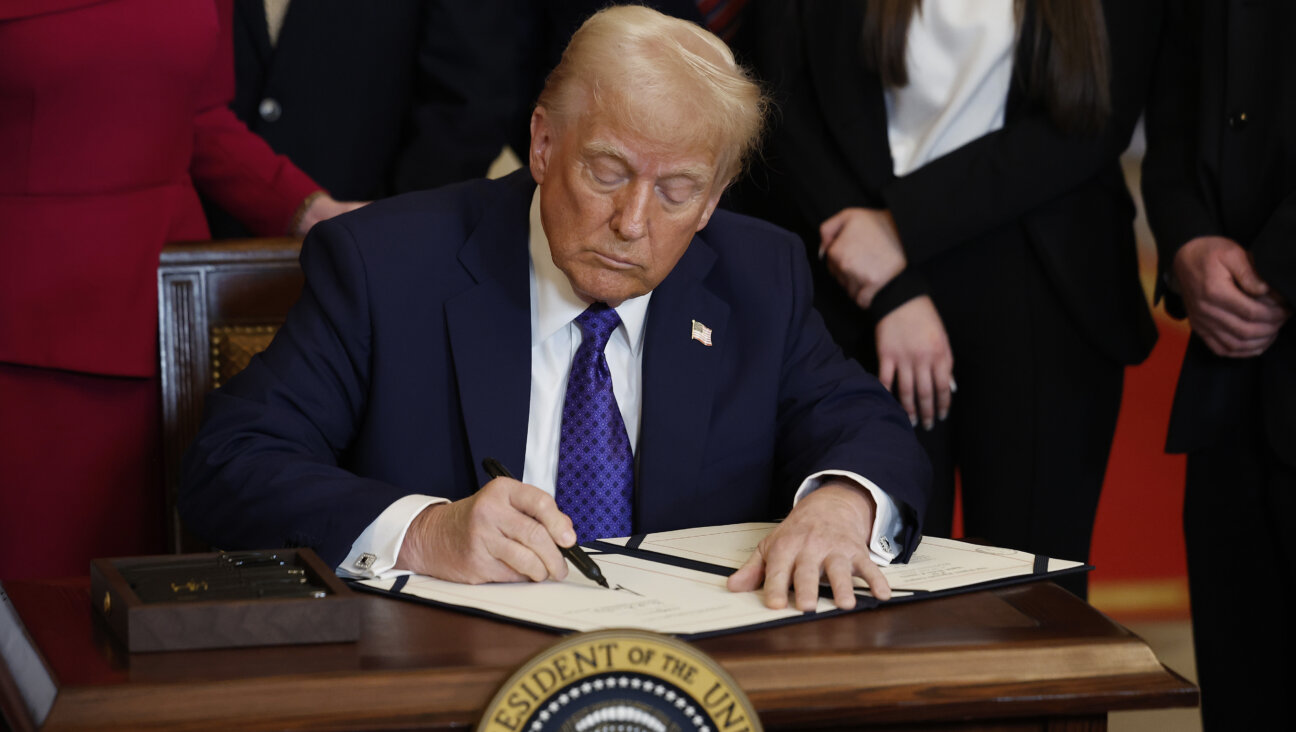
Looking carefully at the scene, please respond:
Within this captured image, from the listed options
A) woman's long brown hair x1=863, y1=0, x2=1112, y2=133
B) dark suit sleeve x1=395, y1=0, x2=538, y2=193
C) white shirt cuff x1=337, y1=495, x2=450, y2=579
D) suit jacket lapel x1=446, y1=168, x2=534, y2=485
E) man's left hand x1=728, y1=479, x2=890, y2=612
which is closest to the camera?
man's left hand x1=728, y1=479, x2=890, y2=612

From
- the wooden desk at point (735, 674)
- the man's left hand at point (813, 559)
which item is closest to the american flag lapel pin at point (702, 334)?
the man's left hand at point (813, 559)

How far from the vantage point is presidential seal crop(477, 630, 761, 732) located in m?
1.04

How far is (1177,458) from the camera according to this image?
4.17m

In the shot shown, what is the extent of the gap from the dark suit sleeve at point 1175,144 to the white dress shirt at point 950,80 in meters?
0.30

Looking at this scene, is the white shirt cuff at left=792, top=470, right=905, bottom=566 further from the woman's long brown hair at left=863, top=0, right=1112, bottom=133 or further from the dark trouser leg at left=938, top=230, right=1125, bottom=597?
the woman's long brown hair at left=863, top=0, right=1112, bottom=133

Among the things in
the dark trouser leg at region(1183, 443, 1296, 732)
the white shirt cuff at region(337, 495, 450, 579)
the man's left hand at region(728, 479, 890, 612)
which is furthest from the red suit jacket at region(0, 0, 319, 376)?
the dark trouser leg at region(1183, 443, 1296, 732)

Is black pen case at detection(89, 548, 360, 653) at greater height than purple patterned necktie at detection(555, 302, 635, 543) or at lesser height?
lesser

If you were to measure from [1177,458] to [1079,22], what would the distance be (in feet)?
7.14

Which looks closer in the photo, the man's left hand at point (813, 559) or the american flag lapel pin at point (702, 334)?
the man's left hand at point (813, 559)

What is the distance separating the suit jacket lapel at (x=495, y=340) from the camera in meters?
1.82

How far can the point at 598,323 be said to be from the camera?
1.89 m

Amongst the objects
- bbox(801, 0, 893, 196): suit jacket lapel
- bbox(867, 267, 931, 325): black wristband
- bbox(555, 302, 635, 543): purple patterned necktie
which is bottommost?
bbox(555, 302, 635, 543): purple patterned necktie

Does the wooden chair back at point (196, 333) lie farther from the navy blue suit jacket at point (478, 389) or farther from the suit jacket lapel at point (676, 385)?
the suit jacket lapel at point (676, 385)

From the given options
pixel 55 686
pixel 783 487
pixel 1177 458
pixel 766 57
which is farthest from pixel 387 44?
pixel 1177 458
